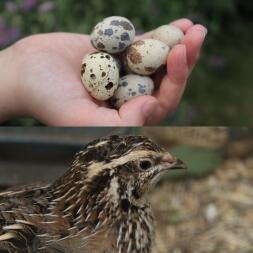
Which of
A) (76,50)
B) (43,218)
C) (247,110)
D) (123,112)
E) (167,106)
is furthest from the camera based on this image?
(247,110)

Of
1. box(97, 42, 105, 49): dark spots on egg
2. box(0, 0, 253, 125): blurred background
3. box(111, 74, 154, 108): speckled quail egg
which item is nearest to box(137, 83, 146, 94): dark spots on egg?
box(111, 74, 154, 108): speckled quail egg

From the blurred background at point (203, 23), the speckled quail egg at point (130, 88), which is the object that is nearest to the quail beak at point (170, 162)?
the speckled quail egg at point (130, 88)

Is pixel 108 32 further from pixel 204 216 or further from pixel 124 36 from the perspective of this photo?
pixel 204 216

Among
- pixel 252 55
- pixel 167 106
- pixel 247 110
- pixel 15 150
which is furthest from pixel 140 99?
pixel 252 55

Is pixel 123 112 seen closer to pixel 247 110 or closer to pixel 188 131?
pixel 188 131

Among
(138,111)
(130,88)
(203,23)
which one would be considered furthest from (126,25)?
(203,23)

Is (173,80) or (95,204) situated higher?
(173,80)

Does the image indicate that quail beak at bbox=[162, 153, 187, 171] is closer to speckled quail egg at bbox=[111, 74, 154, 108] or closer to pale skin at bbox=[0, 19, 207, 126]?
pale skin at bbox=[0, 19, 207, 126]
